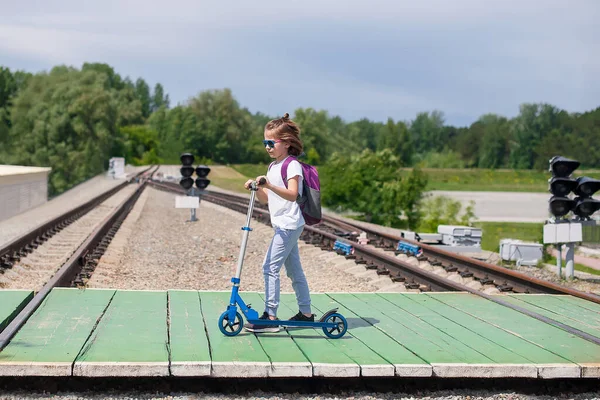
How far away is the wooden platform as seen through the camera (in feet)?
16.3

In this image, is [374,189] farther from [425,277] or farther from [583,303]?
[583,303]

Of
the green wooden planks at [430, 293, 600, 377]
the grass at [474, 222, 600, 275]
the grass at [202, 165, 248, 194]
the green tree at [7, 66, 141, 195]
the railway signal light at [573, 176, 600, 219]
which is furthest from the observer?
the green tree at [7, 66, 141, 195]

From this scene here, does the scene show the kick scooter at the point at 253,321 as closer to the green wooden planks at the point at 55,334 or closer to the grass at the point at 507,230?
the green wooden planks at the point at 55,334

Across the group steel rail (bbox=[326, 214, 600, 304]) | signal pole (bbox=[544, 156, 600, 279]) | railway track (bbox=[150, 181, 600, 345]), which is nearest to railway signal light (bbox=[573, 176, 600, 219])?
signal pole (bbox=[544, 156, 600, 279])

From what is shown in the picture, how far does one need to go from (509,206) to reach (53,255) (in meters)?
49.4

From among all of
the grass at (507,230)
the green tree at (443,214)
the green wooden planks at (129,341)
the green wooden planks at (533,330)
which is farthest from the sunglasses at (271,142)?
the green tree at (443,214)

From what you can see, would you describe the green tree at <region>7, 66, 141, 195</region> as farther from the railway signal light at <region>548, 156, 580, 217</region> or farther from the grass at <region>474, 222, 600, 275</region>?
A: the railway signal light at <region>548, 156, 580, 217</region>

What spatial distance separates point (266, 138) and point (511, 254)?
873cm

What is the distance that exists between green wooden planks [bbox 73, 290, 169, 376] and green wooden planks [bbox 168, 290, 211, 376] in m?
0.06

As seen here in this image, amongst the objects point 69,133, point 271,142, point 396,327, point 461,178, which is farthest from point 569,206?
point 461,178

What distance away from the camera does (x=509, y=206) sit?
5844 cm

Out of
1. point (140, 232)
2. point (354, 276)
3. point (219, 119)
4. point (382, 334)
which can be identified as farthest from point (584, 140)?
point (219, 119)

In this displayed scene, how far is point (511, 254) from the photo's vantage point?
13.6 meters

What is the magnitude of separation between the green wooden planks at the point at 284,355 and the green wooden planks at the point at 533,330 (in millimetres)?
1568
